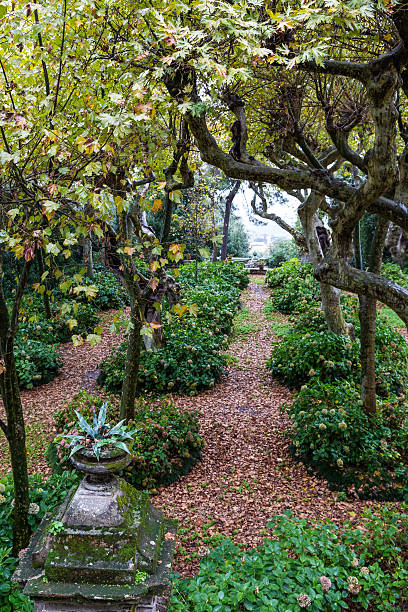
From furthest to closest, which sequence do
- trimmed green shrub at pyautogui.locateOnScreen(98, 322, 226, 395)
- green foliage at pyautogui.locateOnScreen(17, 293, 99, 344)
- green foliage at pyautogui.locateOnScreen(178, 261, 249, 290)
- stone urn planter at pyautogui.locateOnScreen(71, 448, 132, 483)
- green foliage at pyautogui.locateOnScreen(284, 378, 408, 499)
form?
green foliage at pyautogui.locateOnScreen(178, 261, 249, 290) → green foliage at pyautogui.locateOnScreen(17, 293, 99, 344) → trimmed green shrub at pyautogui.locateOnScreen(98, 322, 226, 395) → green foliage at pyautogui.locateOnScreen(284, 378, 408, 499) → stone urn planter at pyautogui.locateOnScreen(71, 448, 132, 483)

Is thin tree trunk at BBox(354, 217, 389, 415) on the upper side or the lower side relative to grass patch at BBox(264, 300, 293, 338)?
upper

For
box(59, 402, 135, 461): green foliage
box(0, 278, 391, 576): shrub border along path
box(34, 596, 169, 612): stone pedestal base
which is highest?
box(59, 402, 135, 461): green foliage

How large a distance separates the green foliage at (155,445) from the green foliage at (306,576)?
177 centimetres

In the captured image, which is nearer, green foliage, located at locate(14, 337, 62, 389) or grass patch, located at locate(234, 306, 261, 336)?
green foliage, located at locate(14, 337, 62, 389)

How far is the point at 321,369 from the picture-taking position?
24.9ft

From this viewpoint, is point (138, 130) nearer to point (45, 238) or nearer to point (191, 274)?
point (45, 238)

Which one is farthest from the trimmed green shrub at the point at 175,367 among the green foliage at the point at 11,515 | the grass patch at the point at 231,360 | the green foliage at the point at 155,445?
the green foliage at the point at 11,515

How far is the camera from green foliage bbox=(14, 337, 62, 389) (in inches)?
349

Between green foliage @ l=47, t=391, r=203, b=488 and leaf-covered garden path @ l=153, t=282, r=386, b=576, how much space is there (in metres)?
0.20

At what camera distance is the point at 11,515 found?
3834 mm

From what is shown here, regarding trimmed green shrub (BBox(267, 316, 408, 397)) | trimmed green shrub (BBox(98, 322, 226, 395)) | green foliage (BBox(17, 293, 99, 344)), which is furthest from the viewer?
green foliage (BBox(17, 293, 99, 344))

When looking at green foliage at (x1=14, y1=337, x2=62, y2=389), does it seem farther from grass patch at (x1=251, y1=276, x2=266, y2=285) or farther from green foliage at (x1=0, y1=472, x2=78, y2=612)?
grass patch at (x1=251, y1=276, x2=266, y2=285)

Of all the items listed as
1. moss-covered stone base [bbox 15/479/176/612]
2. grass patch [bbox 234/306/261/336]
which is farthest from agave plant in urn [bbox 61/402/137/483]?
grass patch [bbox 234/306/261/336]

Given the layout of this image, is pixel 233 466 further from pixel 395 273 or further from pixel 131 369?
pixel 395 273
